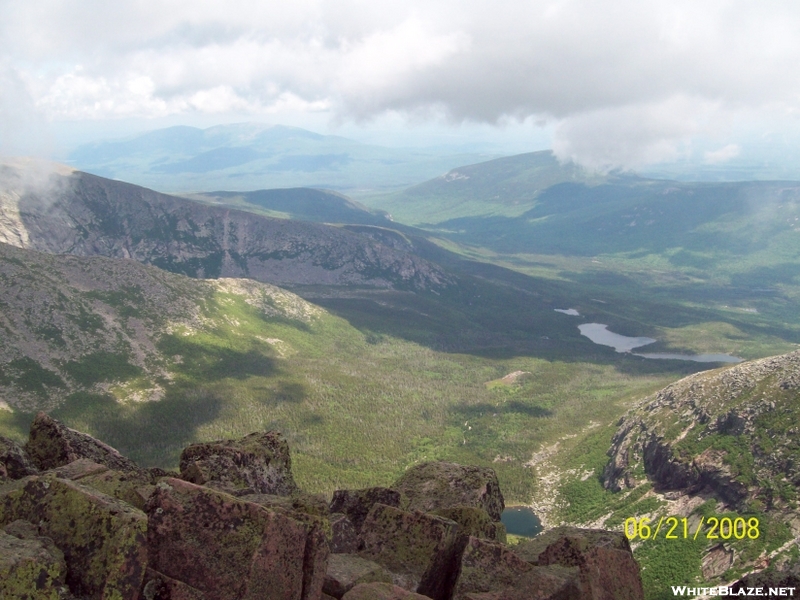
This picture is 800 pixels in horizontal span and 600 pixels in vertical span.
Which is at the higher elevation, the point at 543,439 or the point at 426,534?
the point at 426,534

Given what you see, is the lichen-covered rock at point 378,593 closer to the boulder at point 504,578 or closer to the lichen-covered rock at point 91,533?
the boulder at point 504,578

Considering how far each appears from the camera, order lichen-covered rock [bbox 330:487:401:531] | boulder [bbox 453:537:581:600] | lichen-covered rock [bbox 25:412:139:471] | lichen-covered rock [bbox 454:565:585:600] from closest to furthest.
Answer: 1. lichen-covered rock [bbox 454:565:585:600]
2. boulder [bbox 453:537:581:600]
3. lichen-covered rock [bbox 330:487:401:531]
4. lichen-covered rock [bbox 25:412:139:471]

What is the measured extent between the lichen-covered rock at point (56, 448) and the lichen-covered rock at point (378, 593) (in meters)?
18.4

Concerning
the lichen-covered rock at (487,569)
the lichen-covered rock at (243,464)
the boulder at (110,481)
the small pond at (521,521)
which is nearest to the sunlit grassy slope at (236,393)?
the small pond at (521,521)

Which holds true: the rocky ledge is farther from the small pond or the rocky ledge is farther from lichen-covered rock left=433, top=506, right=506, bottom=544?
the small pond

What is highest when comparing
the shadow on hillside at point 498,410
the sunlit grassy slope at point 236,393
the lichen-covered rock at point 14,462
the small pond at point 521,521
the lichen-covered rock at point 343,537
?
the lichen-covered rock at point 14,462

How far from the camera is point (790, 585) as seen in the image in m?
21.5

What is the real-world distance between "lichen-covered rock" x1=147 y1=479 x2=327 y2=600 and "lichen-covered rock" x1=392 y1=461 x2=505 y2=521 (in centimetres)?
1460

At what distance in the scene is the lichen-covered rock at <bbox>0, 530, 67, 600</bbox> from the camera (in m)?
15.1

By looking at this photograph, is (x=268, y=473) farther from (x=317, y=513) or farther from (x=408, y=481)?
(x=317, y=513)

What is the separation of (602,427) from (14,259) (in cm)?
17051

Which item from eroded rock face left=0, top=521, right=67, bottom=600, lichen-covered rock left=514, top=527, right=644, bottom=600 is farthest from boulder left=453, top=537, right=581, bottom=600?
eroded rock face left=0, top=521, right=67, bottom=600

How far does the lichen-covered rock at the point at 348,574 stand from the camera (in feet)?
66.8

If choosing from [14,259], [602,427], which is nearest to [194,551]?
[602,427]
